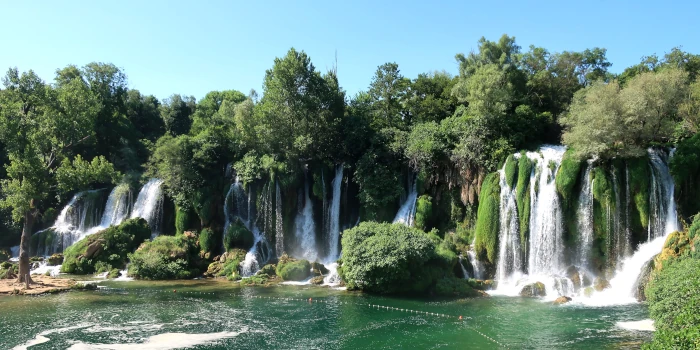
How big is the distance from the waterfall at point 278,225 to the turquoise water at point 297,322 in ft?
31.4

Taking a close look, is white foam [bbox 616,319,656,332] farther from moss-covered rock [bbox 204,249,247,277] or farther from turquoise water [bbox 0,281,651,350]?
moss-covered rock [bbox 204,249,247,277]

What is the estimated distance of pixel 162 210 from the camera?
131 ft

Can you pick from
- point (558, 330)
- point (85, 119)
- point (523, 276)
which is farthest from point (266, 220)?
point (558, 330)

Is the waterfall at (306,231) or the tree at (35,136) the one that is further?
the waterfall at (306,231)

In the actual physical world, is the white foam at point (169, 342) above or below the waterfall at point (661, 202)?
below

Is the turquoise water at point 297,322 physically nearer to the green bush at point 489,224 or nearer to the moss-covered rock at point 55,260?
the green bush at point 489,224

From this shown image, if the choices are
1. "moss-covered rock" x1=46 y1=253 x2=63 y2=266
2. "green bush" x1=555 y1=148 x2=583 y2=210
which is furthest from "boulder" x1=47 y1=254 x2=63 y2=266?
"green bush" x1=555 y1=148 x2=583 y2=210

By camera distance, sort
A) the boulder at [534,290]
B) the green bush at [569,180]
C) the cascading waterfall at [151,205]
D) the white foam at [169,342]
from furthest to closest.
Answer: the cascading waterfall at [151,205] < the green bush at [569,180] < the boulder at [534,290] < the white foam at [169,342]

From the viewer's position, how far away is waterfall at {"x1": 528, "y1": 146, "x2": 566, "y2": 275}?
1045 inches

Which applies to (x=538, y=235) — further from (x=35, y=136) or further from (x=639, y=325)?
(x=35, y=136)

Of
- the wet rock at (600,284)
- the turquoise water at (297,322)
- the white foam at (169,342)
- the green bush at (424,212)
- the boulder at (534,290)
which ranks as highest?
the green bush at (424,212)

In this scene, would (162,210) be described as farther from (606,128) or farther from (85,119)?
(606,128)

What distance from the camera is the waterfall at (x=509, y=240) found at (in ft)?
90.0

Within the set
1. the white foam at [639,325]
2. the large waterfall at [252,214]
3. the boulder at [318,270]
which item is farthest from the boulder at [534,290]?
the large waterfall at [252,214]
